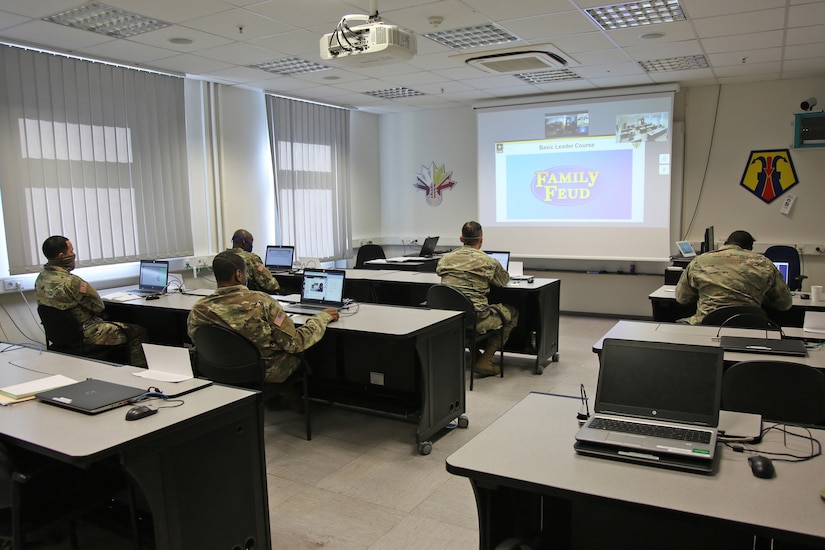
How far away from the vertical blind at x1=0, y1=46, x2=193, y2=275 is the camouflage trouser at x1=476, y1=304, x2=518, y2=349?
349 cm

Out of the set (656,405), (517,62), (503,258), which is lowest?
(656,405)

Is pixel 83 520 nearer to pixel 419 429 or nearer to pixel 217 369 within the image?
pixel 217 369

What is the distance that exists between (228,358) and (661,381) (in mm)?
2290

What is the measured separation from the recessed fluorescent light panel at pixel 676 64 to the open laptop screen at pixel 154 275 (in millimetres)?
5040

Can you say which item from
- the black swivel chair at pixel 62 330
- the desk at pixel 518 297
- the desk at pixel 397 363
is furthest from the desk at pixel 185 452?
the desk at pixel 518 297

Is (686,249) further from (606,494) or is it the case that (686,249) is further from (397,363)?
(606,494)

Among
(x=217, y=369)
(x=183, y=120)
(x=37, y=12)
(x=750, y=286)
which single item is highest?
(x=37, y=12)

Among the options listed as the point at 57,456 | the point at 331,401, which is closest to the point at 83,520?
the point at 57,456

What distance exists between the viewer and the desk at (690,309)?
4.31m

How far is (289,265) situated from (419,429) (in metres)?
3.62

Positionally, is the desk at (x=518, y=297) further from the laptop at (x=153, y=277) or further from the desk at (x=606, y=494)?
the desk at (x=606, y=494)

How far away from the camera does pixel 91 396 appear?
2246 mm

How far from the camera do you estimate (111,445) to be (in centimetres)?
181

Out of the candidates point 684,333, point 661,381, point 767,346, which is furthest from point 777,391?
point 684,333
